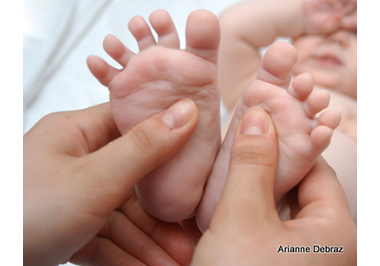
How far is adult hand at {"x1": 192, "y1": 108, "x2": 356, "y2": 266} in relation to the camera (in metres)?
0.45

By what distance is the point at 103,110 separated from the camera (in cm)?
71

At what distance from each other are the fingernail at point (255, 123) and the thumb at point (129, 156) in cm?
10

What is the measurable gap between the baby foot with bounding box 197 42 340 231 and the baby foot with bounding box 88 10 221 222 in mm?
93

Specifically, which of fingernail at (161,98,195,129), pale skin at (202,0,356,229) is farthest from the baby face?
fingernail at (161,98,195,129)

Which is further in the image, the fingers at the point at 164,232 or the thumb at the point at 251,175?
the fingers at the point at 164,232

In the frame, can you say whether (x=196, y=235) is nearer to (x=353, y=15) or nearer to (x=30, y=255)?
(x=30, y=255)

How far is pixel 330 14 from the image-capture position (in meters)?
0.89

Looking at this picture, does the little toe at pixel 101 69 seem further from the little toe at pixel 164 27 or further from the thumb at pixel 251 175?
the thumb at pixel 251 175

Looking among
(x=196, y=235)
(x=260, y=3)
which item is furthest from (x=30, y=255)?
(x=260, y=3)

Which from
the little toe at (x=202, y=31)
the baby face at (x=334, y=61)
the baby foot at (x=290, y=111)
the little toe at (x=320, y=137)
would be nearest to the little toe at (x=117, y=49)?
the little toe at (x=202, y=31)

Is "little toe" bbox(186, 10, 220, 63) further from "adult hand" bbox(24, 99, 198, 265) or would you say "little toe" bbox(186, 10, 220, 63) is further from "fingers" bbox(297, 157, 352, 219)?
"fingers" bbox(297, 157, 352, 219)

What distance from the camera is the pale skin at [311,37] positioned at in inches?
34.4

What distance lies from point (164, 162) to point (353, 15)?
0.71 m

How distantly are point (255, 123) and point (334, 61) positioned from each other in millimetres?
521
